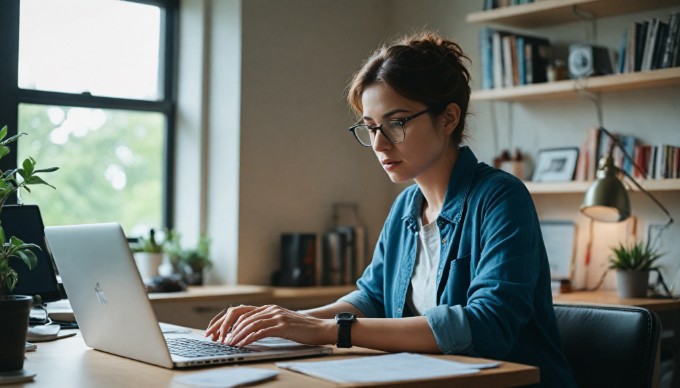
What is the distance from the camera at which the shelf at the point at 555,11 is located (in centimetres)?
364

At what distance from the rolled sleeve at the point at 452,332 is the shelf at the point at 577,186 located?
205 centimetres

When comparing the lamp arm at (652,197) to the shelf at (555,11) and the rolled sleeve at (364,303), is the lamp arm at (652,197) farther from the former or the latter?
the rolled sleeve at (364,303)

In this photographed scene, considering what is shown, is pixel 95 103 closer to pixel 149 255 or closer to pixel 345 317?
pixel 149 255

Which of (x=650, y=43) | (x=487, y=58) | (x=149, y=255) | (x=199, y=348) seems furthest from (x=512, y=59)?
(x=199, y=348)

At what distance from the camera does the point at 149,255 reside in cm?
405

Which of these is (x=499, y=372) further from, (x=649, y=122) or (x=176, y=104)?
(x=176, y=104)

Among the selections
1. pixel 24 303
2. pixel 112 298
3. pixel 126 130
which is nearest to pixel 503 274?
pixel 112 298

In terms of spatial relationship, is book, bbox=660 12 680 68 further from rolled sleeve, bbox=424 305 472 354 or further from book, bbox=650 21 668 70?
rolled sleeve, bbox=424 305 472 354

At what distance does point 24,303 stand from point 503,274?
883 millimetres

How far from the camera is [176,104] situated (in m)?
4.43

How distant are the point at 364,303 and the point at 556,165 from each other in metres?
2.02

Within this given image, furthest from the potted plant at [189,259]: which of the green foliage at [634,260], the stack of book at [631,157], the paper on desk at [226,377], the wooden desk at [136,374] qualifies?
the paper on desk at [226,377]

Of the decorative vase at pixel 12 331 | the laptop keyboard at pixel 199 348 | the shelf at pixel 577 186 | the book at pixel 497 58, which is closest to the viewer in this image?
the decorative vase at pixel 12 331

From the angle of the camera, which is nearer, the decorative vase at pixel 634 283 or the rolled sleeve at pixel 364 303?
the rolled sleeve at pixel 364 303
